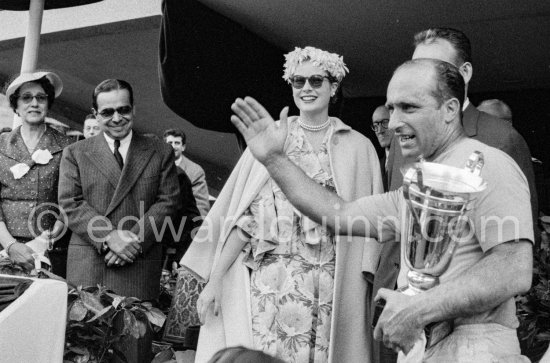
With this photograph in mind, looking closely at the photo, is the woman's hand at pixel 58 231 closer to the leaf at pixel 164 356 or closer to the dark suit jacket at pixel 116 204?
the dark suit jacket at pixel 116 204

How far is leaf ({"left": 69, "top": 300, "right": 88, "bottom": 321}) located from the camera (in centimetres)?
443

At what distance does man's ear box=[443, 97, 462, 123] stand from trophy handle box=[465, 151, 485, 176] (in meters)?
0.26

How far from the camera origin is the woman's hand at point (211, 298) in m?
4.29

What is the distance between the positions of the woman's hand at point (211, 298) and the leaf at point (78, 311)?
1.86 feet

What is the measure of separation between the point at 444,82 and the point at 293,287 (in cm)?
172

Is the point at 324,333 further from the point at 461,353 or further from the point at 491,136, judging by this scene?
the point at 461,353

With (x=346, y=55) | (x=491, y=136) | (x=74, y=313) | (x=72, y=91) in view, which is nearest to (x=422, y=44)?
(x=491, y=136)

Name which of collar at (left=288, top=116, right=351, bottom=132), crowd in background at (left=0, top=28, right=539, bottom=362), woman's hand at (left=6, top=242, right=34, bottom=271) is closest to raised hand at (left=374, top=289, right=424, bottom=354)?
crowd in background at (left=0, top=28, right=539, bottom=362)

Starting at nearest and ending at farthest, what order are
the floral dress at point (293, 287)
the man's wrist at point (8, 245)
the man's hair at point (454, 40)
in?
the man's hair at point (454, 40) → the floral dress at point (293, 287) → the man's wrist at point (8, 245)

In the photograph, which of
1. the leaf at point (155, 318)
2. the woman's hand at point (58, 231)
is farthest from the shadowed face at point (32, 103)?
the leaf at point (155, 318)

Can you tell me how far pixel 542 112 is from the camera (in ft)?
25.9

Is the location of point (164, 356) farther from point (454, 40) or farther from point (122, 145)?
point (454, 40)

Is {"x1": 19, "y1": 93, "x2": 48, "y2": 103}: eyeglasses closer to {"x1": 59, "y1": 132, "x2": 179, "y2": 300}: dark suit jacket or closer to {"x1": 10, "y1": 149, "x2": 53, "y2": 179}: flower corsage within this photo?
{"x1": 10, "y1": 149, "x2": 53, "y2": 179}: flower corsage

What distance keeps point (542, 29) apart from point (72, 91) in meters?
7.66
